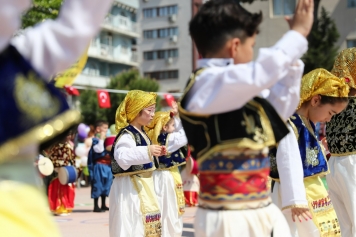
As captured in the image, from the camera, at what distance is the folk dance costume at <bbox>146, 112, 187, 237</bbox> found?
765 centimetres

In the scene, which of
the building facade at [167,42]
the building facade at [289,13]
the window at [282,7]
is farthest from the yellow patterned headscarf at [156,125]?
the building facade at [167,42]

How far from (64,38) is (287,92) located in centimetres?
133

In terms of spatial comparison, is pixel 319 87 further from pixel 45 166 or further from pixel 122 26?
pixel 122 26

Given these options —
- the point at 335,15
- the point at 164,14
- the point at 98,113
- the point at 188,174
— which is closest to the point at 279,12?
the point at 335,15

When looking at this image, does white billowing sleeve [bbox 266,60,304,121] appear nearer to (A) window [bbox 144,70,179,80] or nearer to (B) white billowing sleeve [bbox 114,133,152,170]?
(B) white billowing sleeve [bbox 114,133,152,170]

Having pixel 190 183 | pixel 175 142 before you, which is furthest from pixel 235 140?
pixel 190 183

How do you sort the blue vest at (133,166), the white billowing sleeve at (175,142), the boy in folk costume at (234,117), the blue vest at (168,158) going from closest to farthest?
the boy in folk costume at (234,117) → the blue vest at (133,166) → the white billowing sleeve at (175,142) → the blue vest at (168,158)

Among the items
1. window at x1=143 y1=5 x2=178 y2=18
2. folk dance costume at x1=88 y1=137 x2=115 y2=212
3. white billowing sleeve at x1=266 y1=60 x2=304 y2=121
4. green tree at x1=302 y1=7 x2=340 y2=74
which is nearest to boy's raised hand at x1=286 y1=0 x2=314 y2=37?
white billowing sleeve at x1=266 y1=60 x2=304 y2=121

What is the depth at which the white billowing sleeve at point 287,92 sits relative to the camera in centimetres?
300

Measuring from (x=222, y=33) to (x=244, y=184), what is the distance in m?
0.69

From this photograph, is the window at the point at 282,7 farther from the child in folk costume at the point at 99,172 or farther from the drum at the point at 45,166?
the drum at the point at 45,166

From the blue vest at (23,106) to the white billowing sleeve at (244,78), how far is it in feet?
2.97

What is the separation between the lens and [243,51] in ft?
9.88

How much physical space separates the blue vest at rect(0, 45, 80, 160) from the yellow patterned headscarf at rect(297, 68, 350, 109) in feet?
10.1
